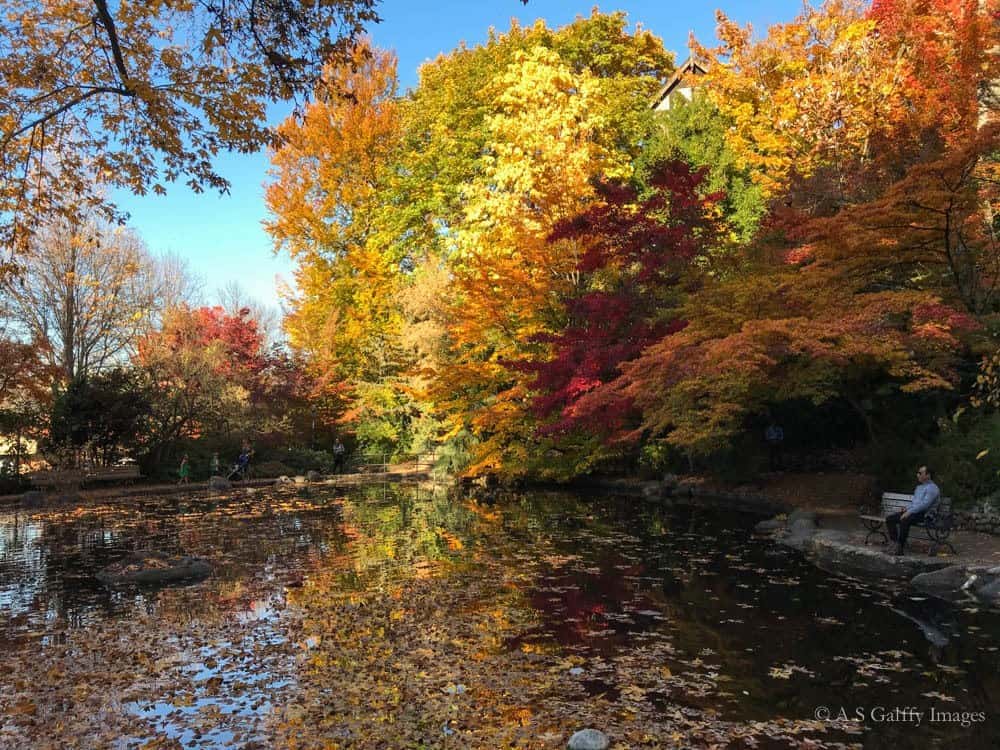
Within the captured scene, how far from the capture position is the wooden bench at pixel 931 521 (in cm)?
1030

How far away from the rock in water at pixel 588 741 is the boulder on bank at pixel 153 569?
7658 millimetres

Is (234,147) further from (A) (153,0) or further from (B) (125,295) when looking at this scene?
(B) (125,295)

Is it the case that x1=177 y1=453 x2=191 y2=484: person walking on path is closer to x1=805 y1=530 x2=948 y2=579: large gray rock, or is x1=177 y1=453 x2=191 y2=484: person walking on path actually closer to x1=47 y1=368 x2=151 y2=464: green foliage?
x1=47 y1=368 x2=151 y2=464: green foliage

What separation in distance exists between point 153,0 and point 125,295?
2767 cm

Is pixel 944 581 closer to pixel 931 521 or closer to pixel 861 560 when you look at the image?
pixel 931 521

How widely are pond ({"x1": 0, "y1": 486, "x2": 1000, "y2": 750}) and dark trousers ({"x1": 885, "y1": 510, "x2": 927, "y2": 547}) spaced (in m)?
1.27

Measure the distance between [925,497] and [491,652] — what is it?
6.86 m

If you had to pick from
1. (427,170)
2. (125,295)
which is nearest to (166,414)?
(125,295)

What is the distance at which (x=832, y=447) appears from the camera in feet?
71.4

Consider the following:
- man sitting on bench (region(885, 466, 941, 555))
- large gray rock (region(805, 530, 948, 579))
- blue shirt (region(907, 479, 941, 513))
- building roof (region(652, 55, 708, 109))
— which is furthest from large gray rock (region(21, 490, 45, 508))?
building roof (region(652, 55, 708, 109))

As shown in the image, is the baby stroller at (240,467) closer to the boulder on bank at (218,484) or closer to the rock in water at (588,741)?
the boulder on bank at (218,484)

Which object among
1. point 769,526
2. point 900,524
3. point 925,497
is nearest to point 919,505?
point 925,497

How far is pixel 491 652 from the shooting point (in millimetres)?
6848

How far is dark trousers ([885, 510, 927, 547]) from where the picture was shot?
1028cm
